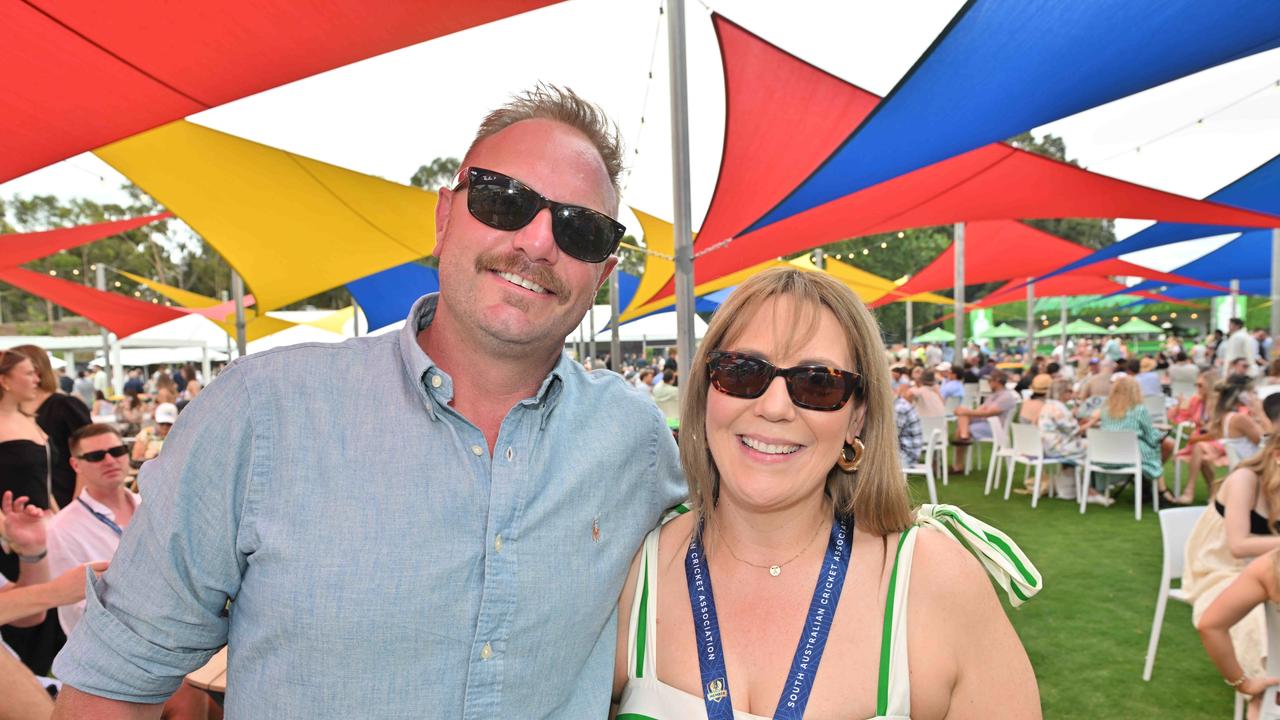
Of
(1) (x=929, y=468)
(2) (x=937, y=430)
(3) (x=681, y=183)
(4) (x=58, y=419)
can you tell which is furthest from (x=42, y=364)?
(2) (x=937, y=430)

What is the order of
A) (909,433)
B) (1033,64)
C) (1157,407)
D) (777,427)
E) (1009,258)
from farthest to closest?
(1009,258)
(1157,407)
(909,433)
(1033,64)
(777,427)

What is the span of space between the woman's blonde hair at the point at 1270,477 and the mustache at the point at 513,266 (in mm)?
3729

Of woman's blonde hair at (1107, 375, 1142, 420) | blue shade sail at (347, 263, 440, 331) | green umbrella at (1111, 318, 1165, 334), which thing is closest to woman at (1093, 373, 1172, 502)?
woman's blonde hair at (1107, 375, 1142, 420)

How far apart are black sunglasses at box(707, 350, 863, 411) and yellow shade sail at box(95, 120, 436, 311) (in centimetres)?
598

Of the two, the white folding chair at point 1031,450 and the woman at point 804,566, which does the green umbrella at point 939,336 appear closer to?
the white folding chair at point 1031,450

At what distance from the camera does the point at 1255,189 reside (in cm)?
801

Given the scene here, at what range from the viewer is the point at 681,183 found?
453 cm

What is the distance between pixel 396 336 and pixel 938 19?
18.4ft

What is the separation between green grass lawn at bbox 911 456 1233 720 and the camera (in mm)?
3830

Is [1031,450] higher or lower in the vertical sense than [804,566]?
lower

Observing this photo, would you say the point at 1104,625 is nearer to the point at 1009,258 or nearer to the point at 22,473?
the point at 22,473

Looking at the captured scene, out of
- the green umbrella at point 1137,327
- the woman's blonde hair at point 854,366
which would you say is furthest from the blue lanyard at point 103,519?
the green umbrella at point 1137,327

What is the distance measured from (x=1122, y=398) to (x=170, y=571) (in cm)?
841

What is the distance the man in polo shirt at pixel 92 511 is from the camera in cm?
321
